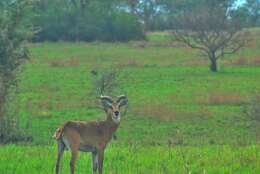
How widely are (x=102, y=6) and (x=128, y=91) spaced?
54.6 metres

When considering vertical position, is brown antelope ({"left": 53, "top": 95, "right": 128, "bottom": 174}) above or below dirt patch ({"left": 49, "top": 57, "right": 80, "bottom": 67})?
above

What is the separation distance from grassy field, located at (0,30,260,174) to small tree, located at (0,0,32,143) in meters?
0.73

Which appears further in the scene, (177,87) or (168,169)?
(177,87)

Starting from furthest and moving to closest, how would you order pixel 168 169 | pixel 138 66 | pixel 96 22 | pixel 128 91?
pixel 96 22, pixel 138 66, pixel 128 91, pixel 168 169

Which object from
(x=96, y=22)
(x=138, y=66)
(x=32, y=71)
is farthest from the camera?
(x=96, y=22)

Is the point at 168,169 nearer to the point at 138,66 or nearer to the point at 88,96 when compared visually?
the point at 88,96

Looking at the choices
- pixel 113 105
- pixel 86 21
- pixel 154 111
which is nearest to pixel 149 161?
pixel 113 105

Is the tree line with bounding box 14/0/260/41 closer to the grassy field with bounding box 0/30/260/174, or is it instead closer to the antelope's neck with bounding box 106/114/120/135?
the grassy field with bounding box 0/30/260/174

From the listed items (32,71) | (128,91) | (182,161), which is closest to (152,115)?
(128,91)

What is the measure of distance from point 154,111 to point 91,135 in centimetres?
1678

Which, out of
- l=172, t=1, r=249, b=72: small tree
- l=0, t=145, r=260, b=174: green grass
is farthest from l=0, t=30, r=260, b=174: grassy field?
l=172, t=1, r=249, b=72: small tree

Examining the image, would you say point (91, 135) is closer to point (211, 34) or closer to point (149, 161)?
point (149, 161)

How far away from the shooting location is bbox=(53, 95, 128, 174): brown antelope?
12148mm

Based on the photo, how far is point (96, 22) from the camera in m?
85.8
